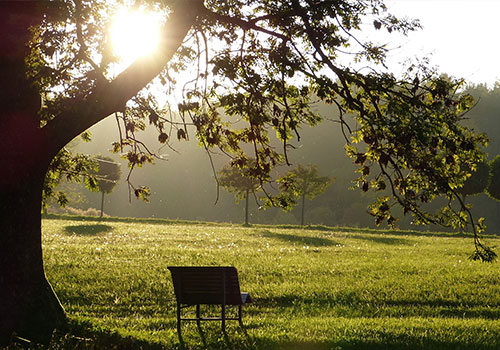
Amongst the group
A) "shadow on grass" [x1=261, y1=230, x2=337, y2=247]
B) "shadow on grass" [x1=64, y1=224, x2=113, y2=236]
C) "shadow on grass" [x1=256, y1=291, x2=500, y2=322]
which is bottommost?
"shadow on grass" [x1=256, y1=291, x2=500, y2=322]

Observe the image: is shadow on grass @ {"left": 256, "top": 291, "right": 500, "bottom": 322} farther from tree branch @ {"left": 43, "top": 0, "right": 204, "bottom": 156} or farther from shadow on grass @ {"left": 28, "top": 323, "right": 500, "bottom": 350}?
tree branch @ {"left": 43, "top": 0, "right": 204, "bottom": 156}

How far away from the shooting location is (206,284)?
8.81 m

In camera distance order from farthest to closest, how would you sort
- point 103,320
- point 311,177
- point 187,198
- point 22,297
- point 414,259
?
point 187,198, point 311,177, point 414,259, point 103,320, point 22,297

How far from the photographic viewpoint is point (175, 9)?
7977 millimetres

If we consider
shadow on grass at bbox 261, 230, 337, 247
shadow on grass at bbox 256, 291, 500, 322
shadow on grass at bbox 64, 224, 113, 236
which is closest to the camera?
shadow on grass at bbox 256, 291, 500, 322

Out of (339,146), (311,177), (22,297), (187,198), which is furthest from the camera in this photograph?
(187,198)

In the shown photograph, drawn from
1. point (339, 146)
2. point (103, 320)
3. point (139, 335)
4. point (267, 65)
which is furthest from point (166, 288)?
point (339, 146)

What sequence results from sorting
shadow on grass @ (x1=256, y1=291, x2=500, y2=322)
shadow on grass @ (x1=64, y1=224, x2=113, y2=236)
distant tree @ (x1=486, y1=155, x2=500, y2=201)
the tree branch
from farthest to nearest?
distant tree @ (x1=486, y1=155, x2=500, y2=201) → shadow on grass @ (x1=64, y1=224, x2=113, y2=236) → shadow on grass @ (x1=256, y1=291, x2=500, y2=322) → the tree branch

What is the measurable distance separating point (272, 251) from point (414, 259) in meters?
5.73

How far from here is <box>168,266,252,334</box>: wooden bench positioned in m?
8.66

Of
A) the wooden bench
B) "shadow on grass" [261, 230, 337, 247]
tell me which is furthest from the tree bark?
"shadow on grass" [261, 230, 337, 247]

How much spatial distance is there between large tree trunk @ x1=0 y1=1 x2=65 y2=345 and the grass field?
2.00 ft

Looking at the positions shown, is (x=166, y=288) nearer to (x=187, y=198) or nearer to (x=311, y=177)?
(x=311, y=177)

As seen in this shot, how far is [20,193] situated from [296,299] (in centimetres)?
715
